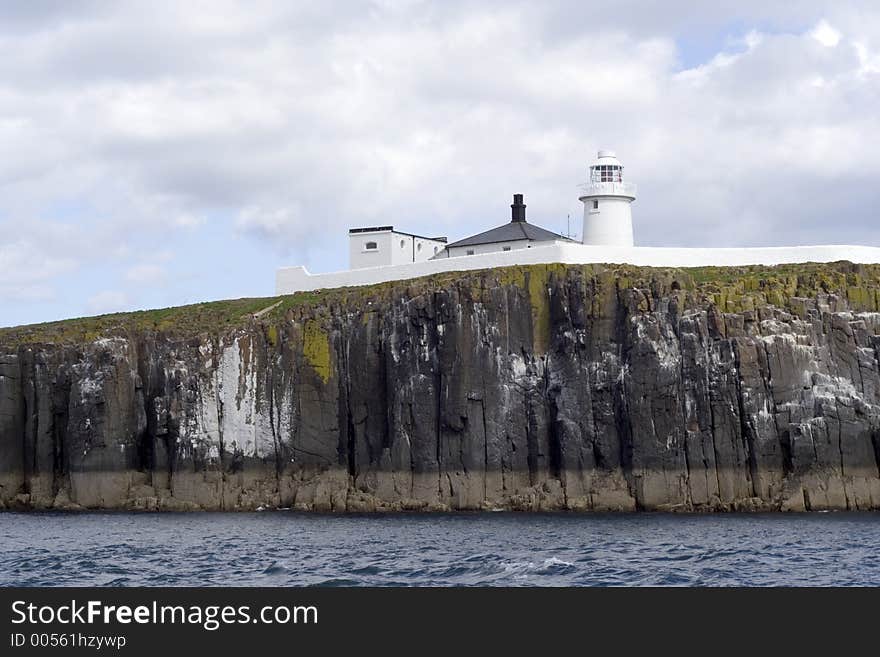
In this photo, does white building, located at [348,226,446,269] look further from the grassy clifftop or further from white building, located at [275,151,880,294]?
the grassy clifftop

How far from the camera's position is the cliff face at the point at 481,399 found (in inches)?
2717

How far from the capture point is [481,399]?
2891 inches

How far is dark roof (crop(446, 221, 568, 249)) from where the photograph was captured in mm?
91519

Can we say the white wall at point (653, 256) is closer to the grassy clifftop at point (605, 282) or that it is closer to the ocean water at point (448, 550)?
the grassy clifftop at point (605, 282)

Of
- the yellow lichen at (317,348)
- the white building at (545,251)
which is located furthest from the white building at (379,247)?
the yellow lichen at (317,348)

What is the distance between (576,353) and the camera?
72625mm

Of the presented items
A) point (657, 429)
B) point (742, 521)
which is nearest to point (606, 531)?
point (742, 521)

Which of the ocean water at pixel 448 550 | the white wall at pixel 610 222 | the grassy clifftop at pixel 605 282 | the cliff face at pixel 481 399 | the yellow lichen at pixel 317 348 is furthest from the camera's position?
the white wall at pixel 610 222

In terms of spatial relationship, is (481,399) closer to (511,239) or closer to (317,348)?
(317,348)

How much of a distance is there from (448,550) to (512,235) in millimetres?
43603

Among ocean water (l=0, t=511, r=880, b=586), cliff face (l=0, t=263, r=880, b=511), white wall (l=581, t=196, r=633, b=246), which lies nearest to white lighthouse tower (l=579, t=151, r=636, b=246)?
white wall (l=581, t=196, r=633, b=246)
